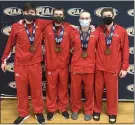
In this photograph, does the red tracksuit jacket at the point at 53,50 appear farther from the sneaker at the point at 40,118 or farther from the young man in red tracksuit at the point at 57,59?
the sneaker at the point at 40,118

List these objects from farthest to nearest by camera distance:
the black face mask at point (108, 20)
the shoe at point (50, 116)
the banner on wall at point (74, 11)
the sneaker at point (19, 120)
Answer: the banner on wall at point (74, 11)
the shoe at point (50, 116)
the sneaker at point (19, 120)
the black face mask at point (108, 20)

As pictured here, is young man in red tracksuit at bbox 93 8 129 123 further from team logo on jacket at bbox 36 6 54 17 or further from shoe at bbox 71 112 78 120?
team logo on jacket at bbox 36 6 54 17

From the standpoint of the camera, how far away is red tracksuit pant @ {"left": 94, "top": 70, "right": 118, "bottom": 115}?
3.94 meters

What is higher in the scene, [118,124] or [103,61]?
[103,61]

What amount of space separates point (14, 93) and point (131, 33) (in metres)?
2.02

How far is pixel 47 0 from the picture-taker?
4.31 m

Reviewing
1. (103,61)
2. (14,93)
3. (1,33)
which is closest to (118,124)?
(103,61)

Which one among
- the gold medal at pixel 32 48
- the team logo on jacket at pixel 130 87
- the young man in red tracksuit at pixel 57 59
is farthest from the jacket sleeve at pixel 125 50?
the gold medal at pixel 32 48

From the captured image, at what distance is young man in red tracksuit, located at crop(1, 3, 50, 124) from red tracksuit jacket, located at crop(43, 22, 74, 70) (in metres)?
0.09

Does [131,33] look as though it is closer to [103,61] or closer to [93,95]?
[103,61]

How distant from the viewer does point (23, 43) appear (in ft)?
12.5

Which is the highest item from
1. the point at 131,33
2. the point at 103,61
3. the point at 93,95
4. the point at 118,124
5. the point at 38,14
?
the point at 38,14

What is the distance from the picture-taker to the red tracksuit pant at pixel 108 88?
3938mm

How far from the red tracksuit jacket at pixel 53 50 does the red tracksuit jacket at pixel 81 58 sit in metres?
0.09
